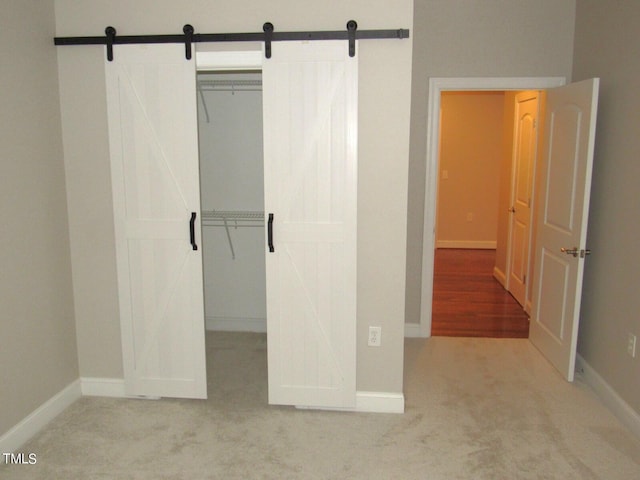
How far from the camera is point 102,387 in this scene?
3482 millimetres

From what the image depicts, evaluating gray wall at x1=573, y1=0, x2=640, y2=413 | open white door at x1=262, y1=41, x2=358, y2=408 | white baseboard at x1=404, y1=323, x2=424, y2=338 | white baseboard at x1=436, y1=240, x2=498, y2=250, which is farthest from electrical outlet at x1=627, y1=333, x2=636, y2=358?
white baseboard at x1=436, y1=240, x2=498, y2=250

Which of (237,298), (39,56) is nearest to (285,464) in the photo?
(237,298)

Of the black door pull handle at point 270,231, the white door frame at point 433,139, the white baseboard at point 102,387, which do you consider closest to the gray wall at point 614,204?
the white door frame at point 433,139

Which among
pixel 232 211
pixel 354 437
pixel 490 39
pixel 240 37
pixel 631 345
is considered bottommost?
pixel 354 437

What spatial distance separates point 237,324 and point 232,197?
1.13 m

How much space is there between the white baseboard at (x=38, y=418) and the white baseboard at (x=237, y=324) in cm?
150

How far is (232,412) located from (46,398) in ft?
3.55

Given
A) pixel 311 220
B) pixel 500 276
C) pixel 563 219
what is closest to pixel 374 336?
pixel 311 220

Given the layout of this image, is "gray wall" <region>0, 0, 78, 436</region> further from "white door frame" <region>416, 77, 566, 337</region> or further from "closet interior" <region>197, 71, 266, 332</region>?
"white door frame" <region>416, 77, 566, 337</region>

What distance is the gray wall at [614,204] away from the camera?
318cm

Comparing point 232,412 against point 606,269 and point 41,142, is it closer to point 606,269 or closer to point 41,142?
point 41,142

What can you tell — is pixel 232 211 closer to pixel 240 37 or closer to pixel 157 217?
pixel 157 217

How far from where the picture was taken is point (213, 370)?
3.93m

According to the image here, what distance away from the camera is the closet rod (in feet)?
9.61
